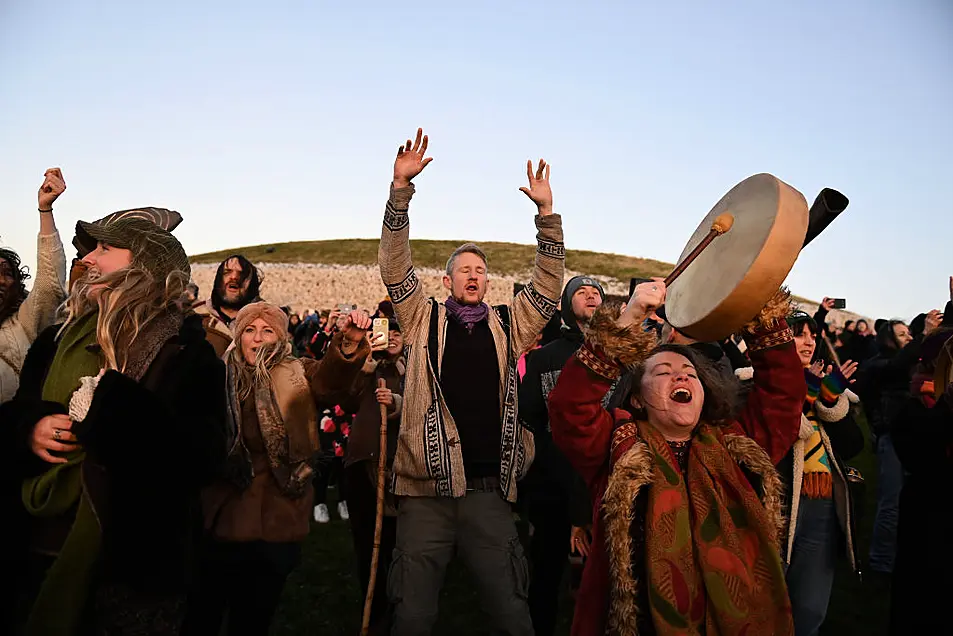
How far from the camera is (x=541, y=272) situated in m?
4.26

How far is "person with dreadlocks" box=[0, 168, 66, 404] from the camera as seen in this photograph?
3579mm

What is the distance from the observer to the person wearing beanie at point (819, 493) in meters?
3.95

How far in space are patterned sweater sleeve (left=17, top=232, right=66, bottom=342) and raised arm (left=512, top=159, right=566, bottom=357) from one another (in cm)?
223

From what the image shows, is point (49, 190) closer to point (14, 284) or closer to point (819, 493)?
point (14, 284)

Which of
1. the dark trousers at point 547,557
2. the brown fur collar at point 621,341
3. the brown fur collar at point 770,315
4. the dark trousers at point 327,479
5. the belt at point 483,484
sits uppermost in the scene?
the brown fur collar at point 770,315

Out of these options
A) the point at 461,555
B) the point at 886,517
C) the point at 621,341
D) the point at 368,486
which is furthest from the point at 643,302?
the point at 886,517

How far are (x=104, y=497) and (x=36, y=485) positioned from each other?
0.94ft

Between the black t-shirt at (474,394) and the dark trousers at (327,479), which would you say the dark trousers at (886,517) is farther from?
the dark trousers at (327,479)

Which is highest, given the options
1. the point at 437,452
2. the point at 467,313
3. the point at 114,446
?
the point at 467,313

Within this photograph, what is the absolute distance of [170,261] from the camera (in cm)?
288

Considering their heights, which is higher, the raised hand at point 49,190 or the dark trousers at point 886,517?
the raised hand at point 49,190

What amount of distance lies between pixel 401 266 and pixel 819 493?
2366 millimetres

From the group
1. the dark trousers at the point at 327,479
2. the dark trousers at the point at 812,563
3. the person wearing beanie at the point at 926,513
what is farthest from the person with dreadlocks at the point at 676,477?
the dark trousers at the point at 327,479

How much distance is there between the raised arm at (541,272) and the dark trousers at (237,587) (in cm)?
159
